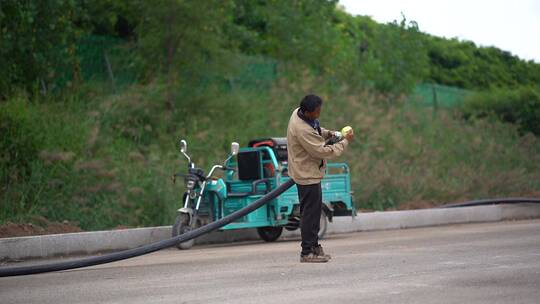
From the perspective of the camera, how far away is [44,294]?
8.86 metres

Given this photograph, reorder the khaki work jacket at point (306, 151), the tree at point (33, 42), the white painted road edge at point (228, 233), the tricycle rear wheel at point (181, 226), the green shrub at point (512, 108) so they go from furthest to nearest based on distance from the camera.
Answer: the green shrub at point (512, 108) → the tree at point (33, 42) → the tricycle rear wheel at point (181, 226) → the white painted road edge at point (228, 233) → the khaki work jacket at point (306, 151)

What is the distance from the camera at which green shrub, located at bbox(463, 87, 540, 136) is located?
30719 mm

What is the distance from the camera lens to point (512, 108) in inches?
1231

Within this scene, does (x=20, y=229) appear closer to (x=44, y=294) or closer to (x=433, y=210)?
(x=44, y=294)

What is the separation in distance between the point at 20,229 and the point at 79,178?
2745 mm

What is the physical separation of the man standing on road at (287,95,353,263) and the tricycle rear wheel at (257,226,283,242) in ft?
13.3

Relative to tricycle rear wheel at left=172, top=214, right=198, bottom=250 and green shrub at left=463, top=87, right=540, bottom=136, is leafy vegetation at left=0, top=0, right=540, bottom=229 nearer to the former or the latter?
green shrub at left=463, top=87, right=540, bottom=136

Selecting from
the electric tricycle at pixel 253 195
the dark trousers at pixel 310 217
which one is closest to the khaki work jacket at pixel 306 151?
the dark trousers at pixel 310 217

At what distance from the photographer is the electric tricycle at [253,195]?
13.7 metres

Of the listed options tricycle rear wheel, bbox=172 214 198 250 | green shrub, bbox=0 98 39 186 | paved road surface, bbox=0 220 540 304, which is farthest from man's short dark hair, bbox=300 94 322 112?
green shrub, bbox=0 98 39 186

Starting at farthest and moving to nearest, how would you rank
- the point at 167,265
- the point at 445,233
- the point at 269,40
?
the point at 269,40
the point at 445,233
the point at 167,265

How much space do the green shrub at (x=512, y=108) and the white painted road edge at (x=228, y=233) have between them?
11.2 meters

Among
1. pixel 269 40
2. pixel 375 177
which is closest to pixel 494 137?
pixel 269 40

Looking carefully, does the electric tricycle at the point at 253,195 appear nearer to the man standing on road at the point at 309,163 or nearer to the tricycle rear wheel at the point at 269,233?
the tricycle rear wheel at the point at 269,233
